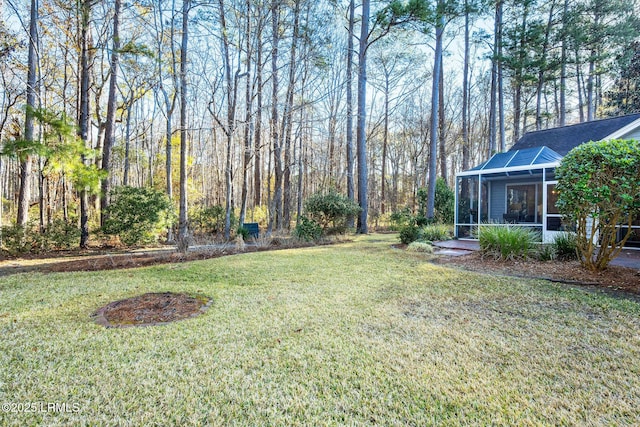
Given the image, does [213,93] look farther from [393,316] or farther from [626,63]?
[626,63]

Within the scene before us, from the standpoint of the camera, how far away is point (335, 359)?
7.55ft

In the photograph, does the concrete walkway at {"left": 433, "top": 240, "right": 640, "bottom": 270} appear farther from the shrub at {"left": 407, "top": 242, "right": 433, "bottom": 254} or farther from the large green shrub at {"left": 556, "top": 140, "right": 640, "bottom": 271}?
the large green shrub at {"left": 556, "top": 140, "right": 640, "bottom": 271}

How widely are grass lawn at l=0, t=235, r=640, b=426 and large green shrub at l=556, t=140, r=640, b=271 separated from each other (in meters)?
1.42

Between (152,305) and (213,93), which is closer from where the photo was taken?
(152,305)

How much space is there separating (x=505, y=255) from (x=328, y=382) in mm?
5465

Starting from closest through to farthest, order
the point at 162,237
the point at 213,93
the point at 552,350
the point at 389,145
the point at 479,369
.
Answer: the point at 479,369, the point at 552,350, the point at 213,93, the point at 162,237, the point at 389,145

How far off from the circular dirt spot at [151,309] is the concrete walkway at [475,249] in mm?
5841

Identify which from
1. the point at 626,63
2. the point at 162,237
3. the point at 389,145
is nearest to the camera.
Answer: the point at 162,237

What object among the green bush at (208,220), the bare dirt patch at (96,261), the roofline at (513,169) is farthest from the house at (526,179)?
the green bush at (208,220)

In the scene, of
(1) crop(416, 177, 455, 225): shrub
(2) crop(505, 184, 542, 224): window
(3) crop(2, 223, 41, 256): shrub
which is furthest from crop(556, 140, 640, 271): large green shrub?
(3) crop(2, 223, 41, 256): shrub

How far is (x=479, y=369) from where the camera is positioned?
2154 mm

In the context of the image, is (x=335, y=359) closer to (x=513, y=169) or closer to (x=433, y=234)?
(x=433, y=234)

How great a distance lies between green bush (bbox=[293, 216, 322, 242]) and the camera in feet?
32.0

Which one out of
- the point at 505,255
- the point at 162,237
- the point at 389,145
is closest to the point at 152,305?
the point at 505,255
